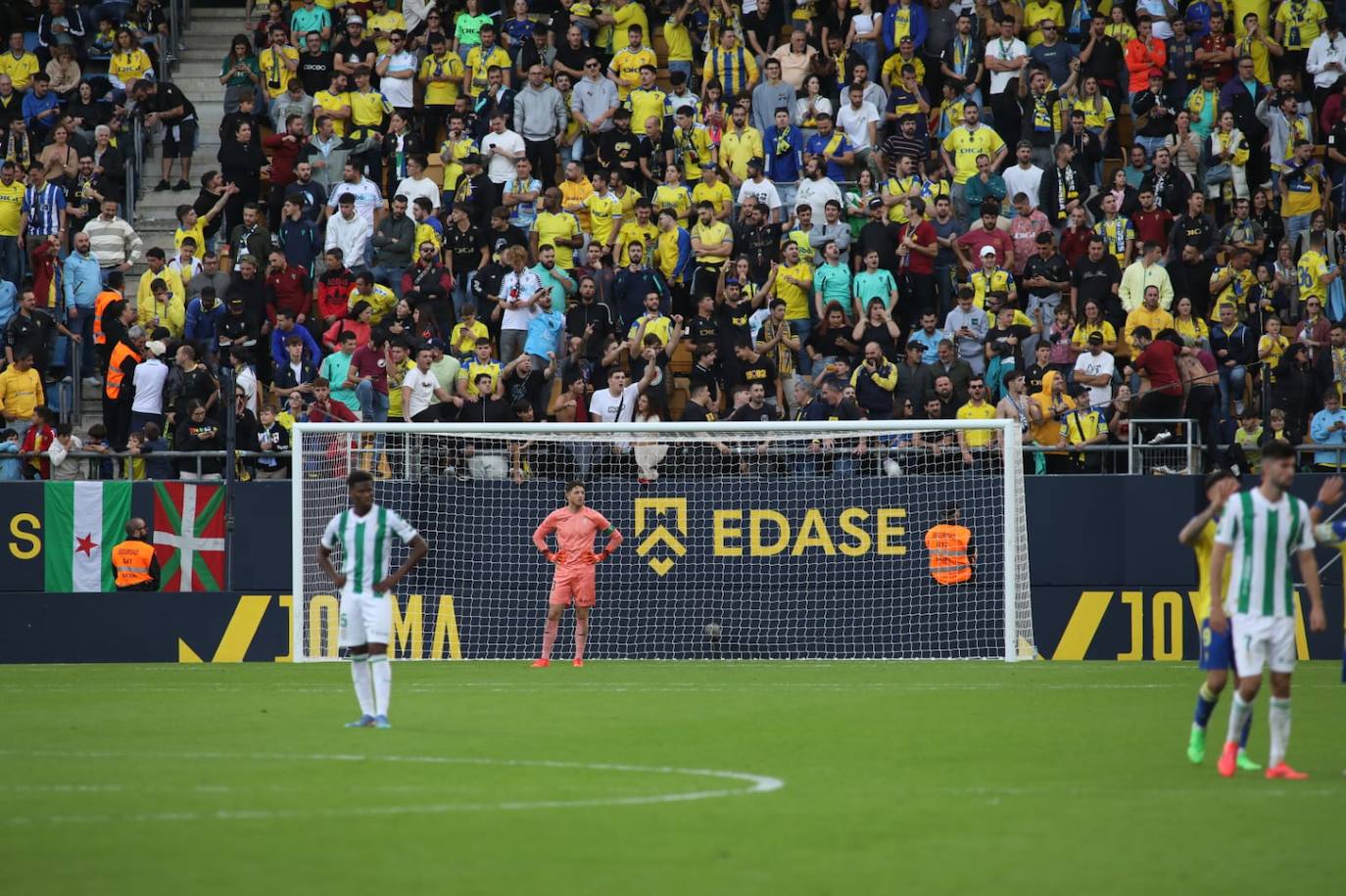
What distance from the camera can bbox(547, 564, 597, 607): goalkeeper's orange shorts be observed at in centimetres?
2111

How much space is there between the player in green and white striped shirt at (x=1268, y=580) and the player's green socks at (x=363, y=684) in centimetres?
640

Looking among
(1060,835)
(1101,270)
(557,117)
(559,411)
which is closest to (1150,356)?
(1101,270)

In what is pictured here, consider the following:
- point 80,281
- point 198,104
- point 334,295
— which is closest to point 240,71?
point 198,104

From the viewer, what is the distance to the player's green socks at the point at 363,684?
1448 cm

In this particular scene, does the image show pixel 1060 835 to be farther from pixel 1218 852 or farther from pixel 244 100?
pixel 244 100

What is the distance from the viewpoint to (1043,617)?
23.5 metres

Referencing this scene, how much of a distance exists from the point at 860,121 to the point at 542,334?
5828 millimetres

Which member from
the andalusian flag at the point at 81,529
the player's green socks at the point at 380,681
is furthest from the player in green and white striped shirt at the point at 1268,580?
the andalusian flag at the point at 81,529

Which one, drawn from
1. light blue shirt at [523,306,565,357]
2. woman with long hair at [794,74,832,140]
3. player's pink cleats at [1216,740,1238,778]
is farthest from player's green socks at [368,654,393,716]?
woman with long hair at [794,74,832,140]

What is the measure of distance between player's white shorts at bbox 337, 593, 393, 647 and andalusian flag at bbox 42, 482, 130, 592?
32.5ft

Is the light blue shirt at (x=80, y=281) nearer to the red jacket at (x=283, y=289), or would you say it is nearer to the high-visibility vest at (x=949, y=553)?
the red jacket at (x=283, y=289)

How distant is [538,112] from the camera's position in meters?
27.0

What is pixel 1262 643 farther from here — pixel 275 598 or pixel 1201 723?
pixel 275 598

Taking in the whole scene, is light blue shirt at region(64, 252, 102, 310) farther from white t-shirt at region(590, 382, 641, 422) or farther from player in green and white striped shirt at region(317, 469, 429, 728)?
player in green and white striped shirt at region(317, 469, 429, 728)
